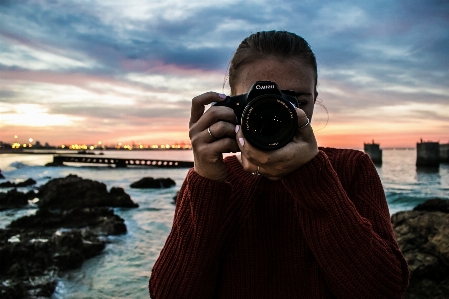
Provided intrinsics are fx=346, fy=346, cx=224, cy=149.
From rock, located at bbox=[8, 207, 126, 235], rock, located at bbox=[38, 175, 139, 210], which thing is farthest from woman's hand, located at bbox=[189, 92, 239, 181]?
rock, located at bbox=[38, 175, 139, 210]

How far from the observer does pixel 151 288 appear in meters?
1.37

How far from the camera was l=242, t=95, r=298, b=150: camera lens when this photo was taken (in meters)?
1.25

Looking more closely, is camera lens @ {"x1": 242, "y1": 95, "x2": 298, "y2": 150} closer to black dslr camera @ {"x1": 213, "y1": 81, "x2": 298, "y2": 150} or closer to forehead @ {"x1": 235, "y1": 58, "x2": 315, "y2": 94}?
black dslr camera @ {"x1": 213, "y1": 81, "x2": 298, "y2": 150}

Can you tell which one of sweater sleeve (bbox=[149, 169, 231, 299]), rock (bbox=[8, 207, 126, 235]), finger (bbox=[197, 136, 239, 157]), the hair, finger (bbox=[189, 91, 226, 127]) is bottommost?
rock (bbox=[8, 207, 126, 235])

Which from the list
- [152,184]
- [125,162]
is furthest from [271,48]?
[125,162]

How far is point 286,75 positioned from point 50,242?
305 inches

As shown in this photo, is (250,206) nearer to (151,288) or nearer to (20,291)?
(151,288)

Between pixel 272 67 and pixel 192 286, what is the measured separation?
3.07ft

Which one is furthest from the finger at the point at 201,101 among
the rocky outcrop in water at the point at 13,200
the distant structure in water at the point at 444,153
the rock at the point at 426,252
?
the distant structure in water at the point at 444,153

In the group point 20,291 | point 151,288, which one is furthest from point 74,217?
point 151,288

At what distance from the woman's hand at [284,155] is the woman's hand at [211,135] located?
91 mm

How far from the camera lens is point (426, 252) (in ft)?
15.2

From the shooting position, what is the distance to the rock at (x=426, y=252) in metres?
4.16

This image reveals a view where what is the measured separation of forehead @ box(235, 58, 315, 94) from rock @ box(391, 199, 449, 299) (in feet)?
12.6
